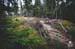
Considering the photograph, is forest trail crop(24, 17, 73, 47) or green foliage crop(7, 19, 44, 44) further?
forest trail crop(24, 17, 73, 47)

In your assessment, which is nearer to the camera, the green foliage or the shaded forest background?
the green foliage

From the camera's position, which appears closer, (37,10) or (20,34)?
(20,34)

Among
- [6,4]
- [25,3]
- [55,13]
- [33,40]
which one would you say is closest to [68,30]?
[55,13]

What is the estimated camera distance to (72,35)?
378cm

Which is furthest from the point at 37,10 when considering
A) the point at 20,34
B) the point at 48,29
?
the point at 20,34

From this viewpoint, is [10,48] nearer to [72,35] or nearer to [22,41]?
[22,41]

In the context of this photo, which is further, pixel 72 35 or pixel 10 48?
pixel 72 35

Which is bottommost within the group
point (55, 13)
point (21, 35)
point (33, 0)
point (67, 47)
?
point (67, 47)

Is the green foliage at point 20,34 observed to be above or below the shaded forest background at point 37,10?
below

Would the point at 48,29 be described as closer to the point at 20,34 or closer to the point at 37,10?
the point at 37,10

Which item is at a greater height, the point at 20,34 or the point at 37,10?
the point at 37,10

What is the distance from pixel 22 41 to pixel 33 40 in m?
0.19

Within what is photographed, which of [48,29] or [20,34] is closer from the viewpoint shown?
[20,34]

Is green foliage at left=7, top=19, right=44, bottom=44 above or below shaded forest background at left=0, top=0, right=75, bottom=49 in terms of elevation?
below
